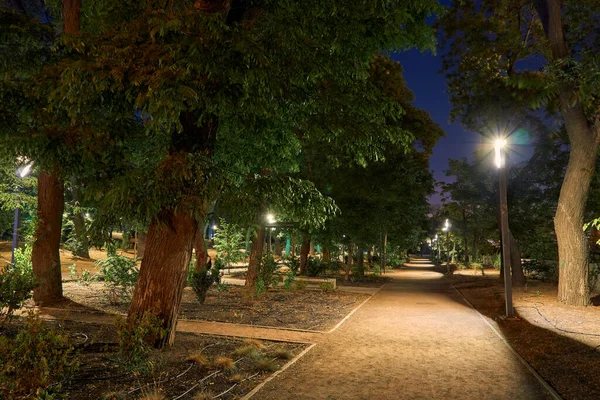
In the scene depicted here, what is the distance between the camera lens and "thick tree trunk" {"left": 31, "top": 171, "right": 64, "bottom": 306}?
11.9 metres

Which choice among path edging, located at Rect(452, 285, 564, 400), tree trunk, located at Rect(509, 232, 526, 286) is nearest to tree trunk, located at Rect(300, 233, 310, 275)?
tree trunk, located at Rect(509, 232, 526, 286)

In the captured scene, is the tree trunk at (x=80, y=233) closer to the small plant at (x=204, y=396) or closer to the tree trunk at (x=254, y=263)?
the small plant at (x=204, y=396)

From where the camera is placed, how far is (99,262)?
54.0 feet

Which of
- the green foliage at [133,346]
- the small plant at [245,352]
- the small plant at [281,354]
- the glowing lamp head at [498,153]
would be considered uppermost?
the glowing lamp head at [498,153]

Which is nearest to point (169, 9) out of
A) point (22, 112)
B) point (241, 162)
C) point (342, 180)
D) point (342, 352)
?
point (22, 112)

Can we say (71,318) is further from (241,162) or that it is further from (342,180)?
(342,180)

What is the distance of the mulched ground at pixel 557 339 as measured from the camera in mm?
6164

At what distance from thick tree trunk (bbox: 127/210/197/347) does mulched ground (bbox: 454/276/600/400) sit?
5660mm

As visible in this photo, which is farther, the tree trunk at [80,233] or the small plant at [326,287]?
the small plant at [326,287]

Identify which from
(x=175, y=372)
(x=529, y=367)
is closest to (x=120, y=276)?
(x=175, y=372)

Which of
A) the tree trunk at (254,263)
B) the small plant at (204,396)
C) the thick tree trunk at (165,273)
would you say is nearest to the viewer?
the small plant at (204,396)

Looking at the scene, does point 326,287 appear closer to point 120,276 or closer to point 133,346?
point 120,276

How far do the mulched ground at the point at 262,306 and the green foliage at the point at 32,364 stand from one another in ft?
20.1

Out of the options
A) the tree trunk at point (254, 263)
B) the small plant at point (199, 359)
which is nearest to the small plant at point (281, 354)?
the small plant at point (199, 359)
